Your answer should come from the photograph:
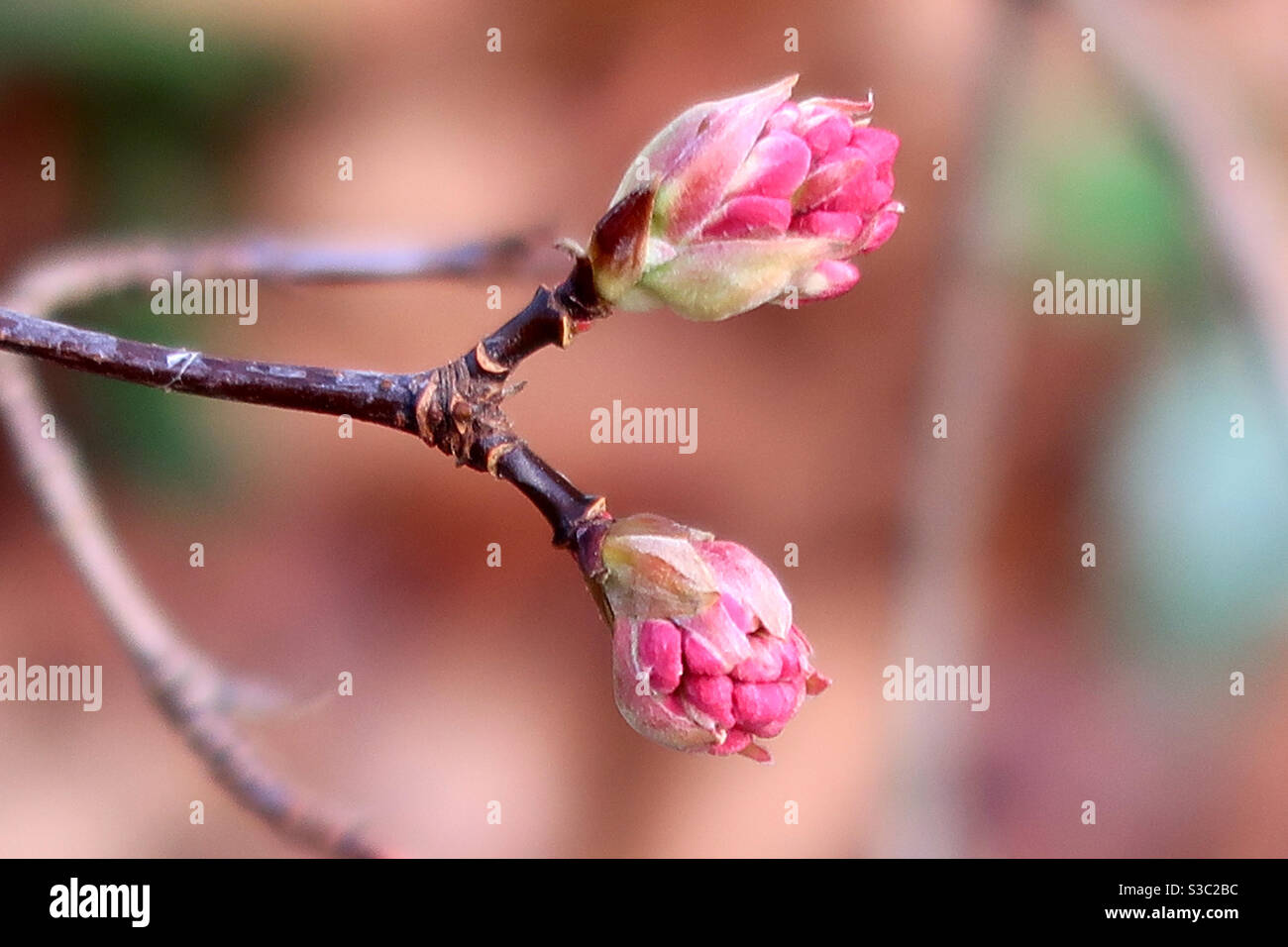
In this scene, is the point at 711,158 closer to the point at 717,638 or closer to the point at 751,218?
the point at 751,218

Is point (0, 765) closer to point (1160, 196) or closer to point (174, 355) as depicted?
point (174, 355)

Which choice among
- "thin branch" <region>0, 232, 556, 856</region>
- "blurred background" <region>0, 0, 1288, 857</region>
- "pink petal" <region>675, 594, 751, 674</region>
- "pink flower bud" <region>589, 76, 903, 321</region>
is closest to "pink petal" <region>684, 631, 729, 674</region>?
"pink petal" <region>675, 594, 751, 674</region>

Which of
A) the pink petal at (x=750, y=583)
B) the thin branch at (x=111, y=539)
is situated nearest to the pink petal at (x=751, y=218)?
the pink petal at (x=750, y=583)

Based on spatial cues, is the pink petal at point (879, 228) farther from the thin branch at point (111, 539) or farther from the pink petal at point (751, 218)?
the thin branch at point (111, 539)

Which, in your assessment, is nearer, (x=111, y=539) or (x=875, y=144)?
(x=875, y=144)

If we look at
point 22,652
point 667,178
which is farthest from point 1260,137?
point 22,652

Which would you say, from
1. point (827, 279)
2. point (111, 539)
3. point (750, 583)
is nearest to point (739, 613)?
point (750, 583)

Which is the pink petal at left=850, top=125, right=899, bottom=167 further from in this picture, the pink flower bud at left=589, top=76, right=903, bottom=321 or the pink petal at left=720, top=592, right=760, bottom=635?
the pink petal at left=720, top=592, right=760, bottom=635
